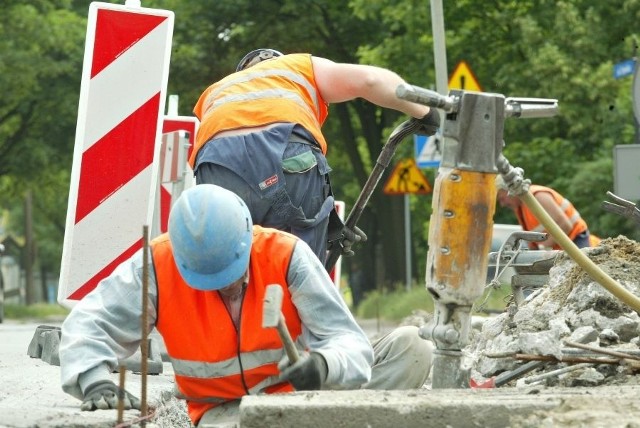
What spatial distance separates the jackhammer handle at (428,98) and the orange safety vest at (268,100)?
1465mm

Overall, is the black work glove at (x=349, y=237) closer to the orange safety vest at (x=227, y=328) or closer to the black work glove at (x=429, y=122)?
the black work glove at (x=429, y=122)

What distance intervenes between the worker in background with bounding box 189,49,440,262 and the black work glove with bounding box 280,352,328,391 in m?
1.69

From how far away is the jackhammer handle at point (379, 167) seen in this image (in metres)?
7.25

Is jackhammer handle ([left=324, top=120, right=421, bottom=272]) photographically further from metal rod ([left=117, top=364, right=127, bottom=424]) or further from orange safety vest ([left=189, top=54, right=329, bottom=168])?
metal rod ([left=117, top=364, right=127, bottom=424])

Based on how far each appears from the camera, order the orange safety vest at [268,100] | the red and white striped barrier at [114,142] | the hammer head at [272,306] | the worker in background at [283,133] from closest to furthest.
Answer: the hammer head at [272,306] < the worker in background at [283,133] < the orange safety vest at [268,100] < the red and white striped barrier at [114,142]

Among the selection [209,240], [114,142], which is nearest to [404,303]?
[114,142]

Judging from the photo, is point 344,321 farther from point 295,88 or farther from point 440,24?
point 440,24

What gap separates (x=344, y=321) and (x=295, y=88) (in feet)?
6.15

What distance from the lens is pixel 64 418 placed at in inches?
229

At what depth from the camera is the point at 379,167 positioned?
7.40 m

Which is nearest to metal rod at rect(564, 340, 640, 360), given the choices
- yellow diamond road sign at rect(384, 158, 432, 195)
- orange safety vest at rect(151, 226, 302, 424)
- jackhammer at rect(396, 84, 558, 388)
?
jackhammer at rect(396, 84, 558, 388)

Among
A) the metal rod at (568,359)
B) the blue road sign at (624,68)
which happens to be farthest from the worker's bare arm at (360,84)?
the blue road sign at (624,68)

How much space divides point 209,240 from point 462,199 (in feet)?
2.91

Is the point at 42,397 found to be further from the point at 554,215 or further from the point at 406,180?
the point at 406,180
